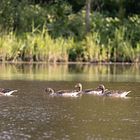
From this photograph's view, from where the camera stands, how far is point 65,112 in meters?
16.3

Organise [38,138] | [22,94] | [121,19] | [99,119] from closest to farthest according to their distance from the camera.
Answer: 1. [38,138]
2. [99,119]
3. [22,94]
4. [121,19]

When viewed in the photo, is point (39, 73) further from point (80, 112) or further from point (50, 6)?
point (50, 6)

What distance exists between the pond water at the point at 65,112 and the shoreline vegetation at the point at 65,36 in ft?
35.3

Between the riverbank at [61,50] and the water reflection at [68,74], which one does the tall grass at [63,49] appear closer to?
the riverbank at [61,50]

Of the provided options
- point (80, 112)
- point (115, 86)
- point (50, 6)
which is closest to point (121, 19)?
point (50, 6)

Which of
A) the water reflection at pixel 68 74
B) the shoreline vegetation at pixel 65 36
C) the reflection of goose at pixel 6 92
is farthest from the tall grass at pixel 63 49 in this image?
the reflection of goose at pixel 6 92

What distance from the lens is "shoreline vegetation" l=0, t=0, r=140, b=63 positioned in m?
36.9

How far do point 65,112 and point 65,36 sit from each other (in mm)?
25859

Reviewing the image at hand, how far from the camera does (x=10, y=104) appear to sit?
696 inches

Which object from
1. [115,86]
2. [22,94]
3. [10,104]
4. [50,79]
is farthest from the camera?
[50,79]

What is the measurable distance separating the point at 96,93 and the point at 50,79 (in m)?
5.08

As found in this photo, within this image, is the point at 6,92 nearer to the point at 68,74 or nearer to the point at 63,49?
the point at 68,74

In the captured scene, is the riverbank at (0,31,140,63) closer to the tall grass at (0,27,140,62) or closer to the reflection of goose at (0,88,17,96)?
the tall grass at (0,27,140,62)

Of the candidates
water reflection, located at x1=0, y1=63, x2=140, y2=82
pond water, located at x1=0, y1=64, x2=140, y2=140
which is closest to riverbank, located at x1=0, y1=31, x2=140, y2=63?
water reflection, located at x1=0, y1=63, x2=140, y2=82
